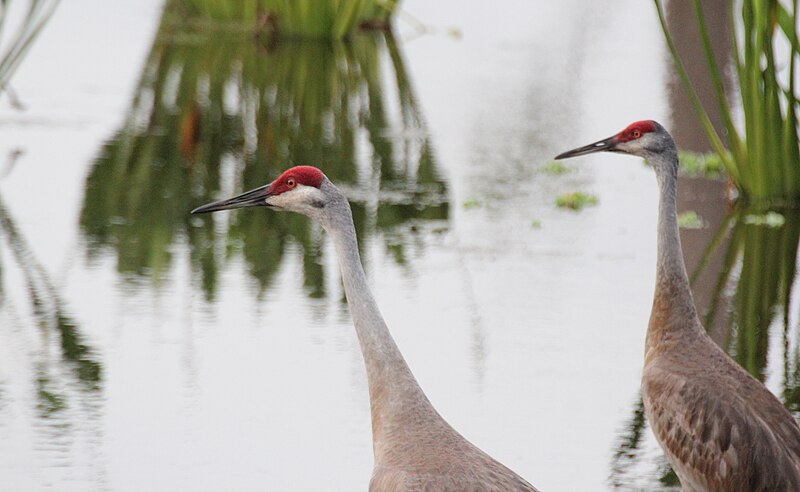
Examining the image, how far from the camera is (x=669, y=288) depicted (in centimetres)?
547

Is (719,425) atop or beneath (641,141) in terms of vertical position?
beneath

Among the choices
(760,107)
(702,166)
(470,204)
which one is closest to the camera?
(760,107)

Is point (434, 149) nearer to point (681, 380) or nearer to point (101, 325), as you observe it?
point (101, 325)

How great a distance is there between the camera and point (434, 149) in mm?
12172

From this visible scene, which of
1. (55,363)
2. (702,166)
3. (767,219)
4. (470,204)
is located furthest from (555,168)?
(55,363)

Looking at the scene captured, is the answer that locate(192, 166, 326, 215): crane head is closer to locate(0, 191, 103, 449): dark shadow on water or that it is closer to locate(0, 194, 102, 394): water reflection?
locate(0, 191, 103, 449): dark shadow on water

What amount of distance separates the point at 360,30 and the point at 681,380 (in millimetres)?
14755

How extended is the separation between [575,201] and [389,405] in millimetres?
6100

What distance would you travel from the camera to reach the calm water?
19.7ft

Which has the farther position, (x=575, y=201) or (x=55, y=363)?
(x=575, y=201)

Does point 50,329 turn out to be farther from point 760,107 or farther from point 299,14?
point 299,14

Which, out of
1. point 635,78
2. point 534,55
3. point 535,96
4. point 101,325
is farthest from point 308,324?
point 534,55

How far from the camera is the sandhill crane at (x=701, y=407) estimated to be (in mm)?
4750

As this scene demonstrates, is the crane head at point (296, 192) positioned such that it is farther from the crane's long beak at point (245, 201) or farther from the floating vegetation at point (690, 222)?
the floating vegetation at point (690, 222)
